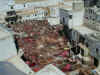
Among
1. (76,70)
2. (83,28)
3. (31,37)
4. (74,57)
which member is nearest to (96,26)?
(83,28)

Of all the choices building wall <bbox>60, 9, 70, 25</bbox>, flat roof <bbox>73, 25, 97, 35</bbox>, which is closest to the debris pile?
building wall <bbox>60, 9, 70, 25</bbox>

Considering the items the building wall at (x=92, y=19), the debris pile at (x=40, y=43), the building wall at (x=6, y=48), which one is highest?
Answer: the building wall at (x=92, y=19)

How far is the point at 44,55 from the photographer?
17750 millimetres

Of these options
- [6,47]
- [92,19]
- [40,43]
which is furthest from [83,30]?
[6,47]

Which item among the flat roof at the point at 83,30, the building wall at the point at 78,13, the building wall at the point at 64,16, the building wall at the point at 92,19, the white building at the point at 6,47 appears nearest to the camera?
the white building at the point at 6,47

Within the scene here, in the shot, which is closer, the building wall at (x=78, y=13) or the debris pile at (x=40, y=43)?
the debris pile at (x=40, y=43)

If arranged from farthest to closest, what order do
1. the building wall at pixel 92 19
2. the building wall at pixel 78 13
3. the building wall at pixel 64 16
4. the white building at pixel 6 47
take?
the building wall at pixel 64 16, the building wall at pixel 78 13, the building wall at pixel 92 19, the white building at pixel 6 47

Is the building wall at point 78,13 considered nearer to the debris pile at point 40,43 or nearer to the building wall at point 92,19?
the building wall at point 92,19

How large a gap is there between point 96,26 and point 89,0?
54.8 ft

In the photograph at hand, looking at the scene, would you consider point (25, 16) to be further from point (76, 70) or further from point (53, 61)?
point (76, 70)

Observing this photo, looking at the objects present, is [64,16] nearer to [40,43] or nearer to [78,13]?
[78,13]

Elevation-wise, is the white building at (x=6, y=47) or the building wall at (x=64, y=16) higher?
the building wall at (x=64, y=16)

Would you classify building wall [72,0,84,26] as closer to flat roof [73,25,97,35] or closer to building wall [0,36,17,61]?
flat roof [73,25,97,35]

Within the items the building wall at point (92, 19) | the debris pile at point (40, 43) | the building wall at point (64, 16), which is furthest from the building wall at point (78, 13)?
the debris pile at point (40, 43)
